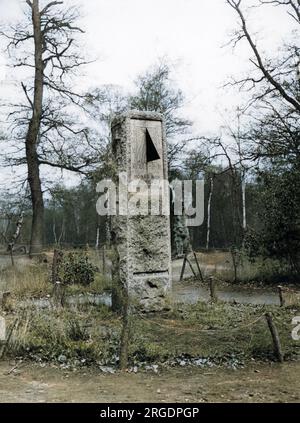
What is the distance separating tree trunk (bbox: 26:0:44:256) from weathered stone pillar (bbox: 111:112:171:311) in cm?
1167

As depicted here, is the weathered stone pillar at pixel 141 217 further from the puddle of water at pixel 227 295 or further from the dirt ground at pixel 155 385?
the dirt ground at pixel 155 385

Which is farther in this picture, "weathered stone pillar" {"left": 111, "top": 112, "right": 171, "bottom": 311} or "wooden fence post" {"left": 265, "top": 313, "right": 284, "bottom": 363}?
"weathered stone pillar" {"left": 111, "top": 112, "right": 171, "bottom": 311}

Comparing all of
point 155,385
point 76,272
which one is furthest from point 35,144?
point 155,385

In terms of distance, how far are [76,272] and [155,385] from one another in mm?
8413

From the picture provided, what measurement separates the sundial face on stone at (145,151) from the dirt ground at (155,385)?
13.9 ft

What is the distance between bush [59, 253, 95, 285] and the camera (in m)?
13.9

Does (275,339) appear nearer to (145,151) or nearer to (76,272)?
(145,151)

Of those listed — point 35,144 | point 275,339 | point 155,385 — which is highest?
point 35,144

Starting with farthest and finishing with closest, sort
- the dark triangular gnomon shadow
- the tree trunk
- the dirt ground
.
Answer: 1. the tree trunk
2. the dark triangular gnomon shadow
3. the dirt ground

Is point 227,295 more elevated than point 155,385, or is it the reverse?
point 155,385

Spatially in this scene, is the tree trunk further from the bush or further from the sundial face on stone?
the sundial face on stone

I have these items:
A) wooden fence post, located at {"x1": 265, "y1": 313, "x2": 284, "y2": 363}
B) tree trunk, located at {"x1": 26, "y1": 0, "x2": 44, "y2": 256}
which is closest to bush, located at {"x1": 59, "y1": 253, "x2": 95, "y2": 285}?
tree trunk, located at {"x1": 26, "y1": 0, "x2": 44, "y2": 256}

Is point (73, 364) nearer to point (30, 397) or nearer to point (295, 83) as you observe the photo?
point (30, 397)

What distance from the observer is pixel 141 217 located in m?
9.41
